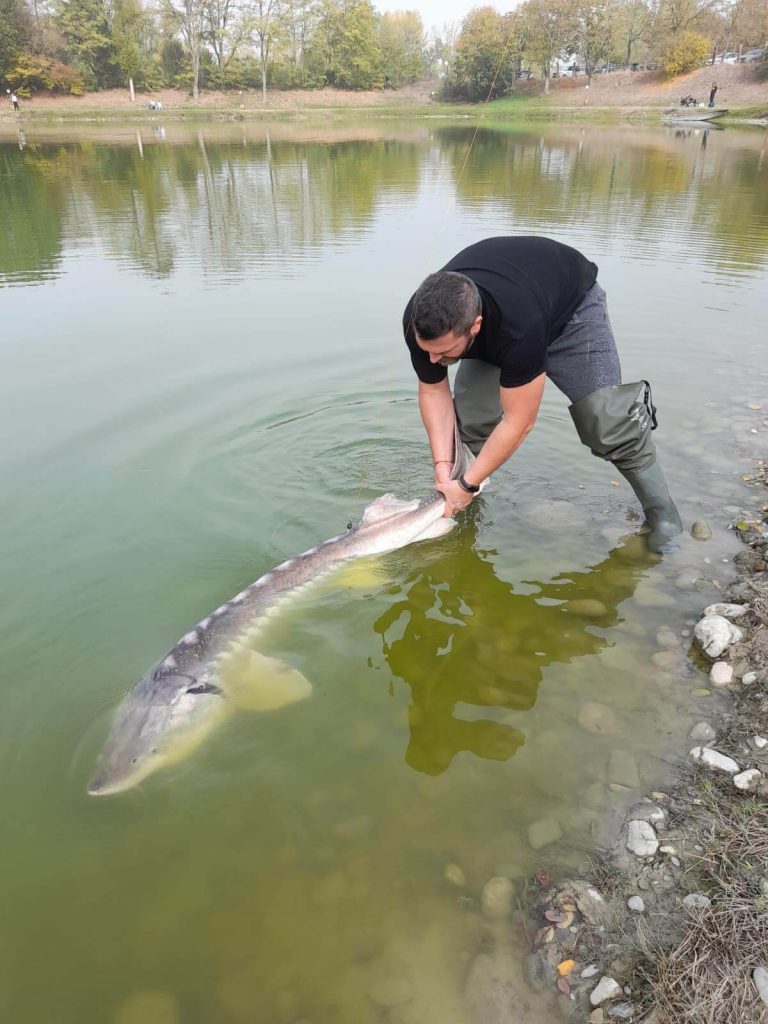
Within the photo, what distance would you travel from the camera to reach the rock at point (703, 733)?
11.5 ft

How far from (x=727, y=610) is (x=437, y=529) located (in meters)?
2.00

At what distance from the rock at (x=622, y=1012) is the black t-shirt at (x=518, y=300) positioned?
2.99 m

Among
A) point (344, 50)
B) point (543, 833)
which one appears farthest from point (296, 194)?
point (344, 50)

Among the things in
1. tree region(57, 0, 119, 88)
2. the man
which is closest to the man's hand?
the man

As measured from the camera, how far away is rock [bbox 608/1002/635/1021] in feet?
7.69

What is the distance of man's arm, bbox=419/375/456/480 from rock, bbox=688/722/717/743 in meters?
2.25

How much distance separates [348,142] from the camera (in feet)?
133

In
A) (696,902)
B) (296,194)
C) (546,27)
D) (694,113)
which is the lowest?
(696,902)

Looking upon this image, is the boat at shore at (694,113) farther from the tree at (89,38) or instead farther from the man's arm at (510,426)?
the man's arm at (510,426)

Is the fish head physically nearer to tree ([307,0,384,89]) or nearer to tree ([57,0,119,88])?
tree ([57,0,119,88])

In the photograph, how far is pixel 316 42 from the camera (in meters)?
84.5

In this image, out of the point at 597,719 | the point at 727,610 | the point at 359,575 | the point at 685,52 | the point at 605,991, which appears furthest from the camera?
the point at 685,52

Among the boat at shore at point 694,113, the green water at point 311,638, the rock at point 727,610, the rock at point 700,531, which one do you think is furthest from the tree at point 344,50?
the rock at point 727,610

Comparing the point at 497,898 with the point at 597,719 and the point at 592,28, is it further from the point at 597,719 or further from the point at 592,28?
the point at 592,28
